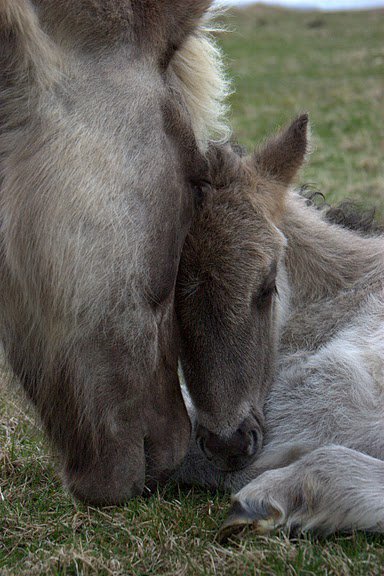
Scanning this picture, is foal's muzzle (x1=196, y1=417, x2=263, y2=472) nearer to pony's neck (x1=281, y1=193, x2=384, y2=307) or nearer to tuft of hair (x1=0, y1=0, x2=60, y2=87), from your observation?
pony's neck (x1=281, y1=193, x2=384, y2=307)

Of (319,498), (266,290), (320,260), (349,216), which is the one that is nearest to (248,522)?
(319,498)

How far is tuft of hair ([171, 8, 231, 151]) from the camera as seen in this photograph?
12.0ft

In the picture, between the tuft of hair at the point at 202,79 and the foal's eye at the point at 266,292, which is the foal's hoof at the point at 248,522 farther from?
Result: the tuft of hair at the point at 202,79

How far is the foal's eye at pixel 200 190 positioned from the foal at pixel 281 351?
37 millimetres

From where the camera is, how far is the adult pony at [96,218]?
10.5 feet

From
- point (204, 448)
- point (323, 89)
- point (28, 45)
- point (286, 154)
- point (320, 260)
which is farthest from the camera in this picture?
point (323, 89)

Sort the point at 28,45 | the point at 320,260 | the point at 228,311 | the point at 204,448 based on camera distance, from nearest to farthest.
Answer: the point at 28,45 → the point at 228,311 → the point at 204,448 → the point at 320,260

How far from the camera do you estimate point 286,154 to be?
4250 millimetres

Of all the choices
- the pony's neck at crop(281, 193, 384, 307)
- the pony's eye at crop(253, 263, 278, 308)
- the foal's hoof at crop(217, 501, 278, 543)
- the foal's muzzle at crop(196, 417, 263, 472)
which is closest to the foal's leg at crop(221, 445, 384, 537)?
the foal's hoof at crop(217, 501, 278, 543)

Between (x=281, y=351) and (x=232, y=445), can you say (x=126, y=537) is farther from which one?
(x=281, y=351)

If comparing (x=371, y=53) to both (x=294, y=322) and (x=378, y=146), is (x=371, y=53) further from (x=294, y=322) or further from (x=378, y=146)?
(x=294, y=322)

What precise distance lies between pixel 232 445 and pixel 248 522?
49cm

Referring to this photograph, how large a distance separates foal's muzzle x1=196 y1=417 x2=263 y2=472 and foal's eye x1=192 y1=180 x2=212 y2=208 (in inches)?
35.0

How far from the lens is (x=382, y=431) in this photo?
3727mm
